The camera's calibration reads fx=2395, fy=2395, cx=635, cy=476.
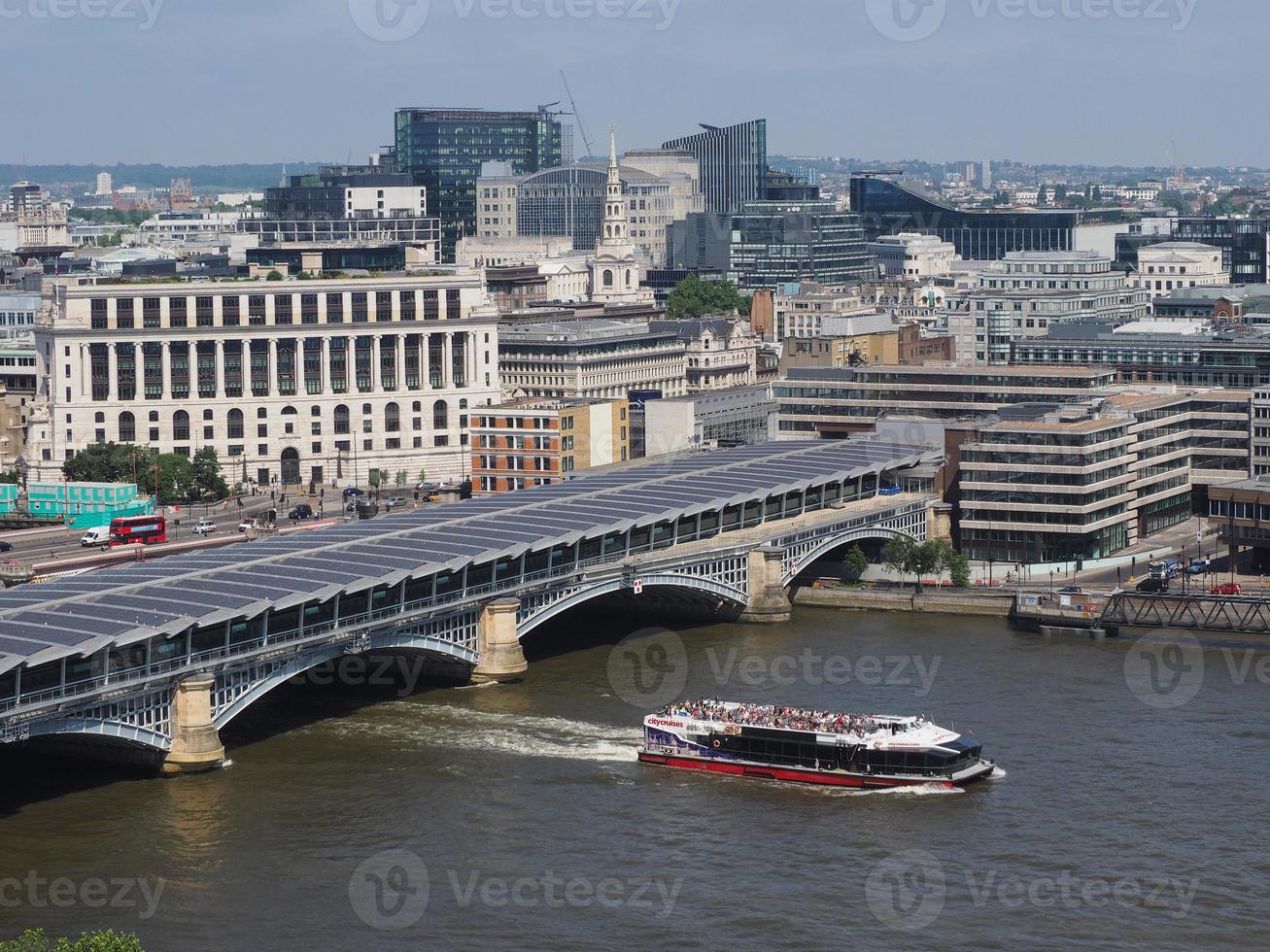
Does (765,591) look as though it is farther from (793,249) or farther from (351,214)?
(793,249)

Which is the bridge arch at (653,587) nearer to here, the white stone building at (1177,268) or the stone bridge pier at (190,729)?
the stone bridge pier at (190,729)

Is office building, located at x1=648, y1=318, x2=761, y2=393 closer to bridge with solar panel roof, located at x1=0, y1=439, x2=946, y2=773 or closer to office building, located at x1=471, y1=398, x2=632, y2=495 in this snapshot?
office building, located at x1=471, y1=398, x2=632, y2=495

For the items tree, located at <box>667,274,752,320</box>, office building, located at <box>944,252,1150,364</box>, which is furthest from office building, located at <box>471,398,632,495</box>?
tree, located at <box>667,274,752,320</box>

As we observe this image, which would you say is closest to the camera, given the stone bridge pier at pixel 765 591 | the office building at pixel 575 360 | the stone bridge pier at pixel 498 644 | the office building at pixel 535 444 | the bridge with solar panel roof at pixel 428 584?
the bridge with solar panel roof at pixel 428 584

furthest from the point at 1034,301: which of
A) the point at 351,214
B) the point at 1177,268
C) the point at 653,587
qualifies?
the point at 351,214

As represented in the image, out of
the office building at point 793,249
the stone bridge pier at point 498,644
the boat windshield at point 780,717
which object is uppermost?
the office building at point 793,249

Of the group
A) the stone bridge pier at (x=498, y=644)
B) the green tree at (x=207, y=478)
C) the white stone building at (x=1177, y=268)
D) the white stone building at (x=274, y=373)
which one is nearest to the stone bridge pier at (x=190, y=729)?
the stone bridge pier at (x=498, y=644)
